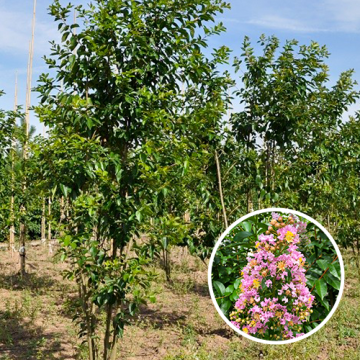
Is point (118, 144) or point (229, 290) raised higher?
point (118, 144)

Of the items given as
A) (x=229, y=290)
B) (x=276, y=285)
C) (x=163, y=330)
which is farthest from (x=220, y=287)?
(x=163, y=330)

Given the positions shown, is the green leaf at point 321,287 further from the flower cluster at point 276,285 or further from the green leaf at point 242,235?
the green leaf at point 242,235

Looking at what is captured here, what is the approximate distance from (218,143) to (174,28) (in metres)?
2.23

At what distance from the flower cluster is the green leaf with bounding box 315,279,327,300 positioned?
0.07 metres

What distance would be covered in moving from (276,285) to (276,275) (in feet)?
0.34

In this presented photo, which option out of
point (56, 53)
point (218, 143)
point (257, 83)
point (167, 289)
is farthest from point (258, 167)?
point (167, 289)

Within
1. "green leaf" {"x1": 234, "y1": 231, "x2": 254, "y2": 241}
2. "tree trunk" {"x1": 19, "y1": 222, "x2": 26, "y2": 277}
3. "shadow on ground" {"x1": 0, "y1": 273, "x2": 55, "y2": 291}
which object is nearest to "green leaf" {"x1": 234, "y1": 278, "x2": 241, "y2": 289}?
"green leaf" {"x1": 234, "y1": 231, "x2": 254, "y2": 241}

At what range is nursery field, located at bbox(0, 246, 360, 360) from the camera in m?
5.91

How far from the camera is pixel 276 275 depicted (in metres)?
3.08

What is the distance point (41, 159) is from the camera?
4113 millimetres

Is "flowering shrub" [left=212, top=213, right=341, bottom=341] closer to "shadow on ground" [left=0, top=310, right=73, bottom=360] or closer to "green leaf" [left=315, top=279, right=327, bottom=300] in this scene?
"green leaf" [left=315, top=279, right=327, bottom=300]

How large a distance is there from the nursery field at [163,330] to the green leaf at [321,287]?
144 cm

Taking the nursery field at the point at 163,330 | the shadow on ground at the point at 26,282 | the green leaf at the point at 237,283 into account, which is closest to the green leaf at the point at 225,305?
the green leaf at the point at 237,283

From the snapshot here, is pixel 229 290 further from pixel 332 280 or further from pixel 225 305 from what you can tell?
pixel 332 280
